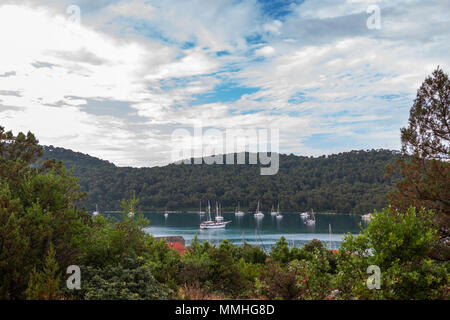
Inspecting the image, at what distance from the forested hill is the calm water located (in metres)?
6.54

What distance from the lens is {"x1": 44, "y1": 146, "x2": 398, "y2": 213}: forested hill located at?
12762cm

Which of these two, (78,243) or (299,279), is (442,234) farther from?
(78,243)

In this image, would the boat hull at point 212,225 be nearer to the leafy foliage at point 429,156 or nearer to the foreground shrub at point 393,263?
the leafy foliage at point 429,156

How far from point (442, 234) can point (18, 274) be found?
1241 cm

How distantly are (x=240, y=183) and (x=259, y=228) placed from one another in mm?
52382

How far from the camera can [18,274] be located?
760 cm

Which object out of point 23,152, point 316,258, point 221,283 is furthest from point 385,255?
point 23,152

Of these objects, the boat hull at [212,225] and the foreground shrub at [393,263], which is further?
the boat hull at [212,225]

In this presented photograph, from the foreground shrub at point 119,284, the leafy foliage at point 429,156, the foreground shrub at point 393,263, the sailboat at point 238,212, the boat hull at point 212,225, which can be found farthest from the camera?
the sailboat at point 238,212

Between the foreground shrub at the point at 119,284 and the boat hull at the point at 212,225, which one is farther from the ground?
the foreground shrub at the point at 119,284

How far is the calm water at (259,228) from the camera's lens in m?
76.9

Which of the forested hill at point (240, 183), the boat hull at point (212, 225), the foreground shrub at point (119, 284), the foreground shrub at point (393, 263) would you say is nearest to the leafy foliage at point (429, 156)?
the foreground shrub at point (393, 263)

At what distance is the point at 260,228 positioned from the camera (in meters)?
97.0

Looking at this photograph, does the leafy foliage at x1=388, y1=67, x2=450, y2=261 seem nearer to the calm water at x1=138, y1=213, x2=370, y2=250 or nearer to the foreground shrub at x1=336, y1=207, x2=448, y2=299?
the foreground shrub at x1=336, y1=207, x2=448, y2=299
